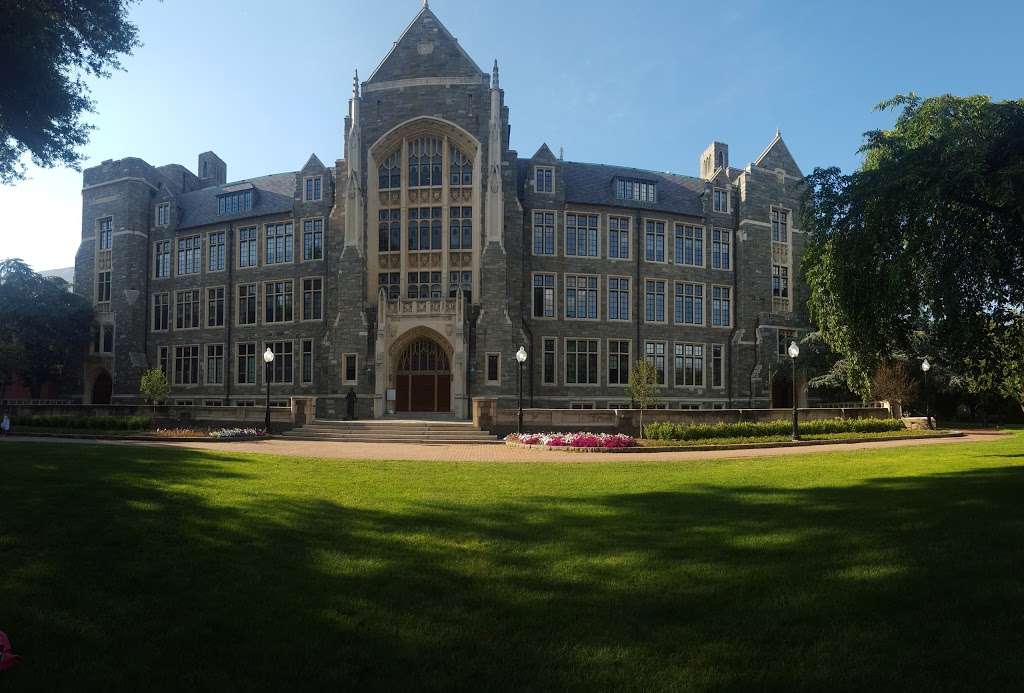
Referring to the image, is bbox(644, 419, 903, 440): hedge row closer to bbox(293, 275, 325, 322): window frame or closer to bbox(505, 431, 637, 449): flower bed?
bbox(505, 431, 637, 449): flower bed

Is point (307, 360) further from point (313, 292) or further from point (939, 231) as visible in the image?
point (939, 231)

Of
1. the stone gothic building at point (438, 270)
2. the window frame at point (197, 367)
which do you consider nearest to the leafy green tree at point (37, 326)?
the stone gothic building at point (438, 270)

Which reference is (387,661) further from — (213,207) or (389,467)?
(213,207)

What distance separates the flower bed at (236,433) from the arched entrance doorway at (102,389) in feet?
80.0

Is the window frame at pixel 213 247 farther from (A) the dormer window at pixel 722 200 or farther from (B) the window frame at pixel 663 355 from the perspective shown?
(A) the dormer window at pixel 722 200

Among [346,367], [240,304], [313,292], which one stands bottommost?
[346,367]

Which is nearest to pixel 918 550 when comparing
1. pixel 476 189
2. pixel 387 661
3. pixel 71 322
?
pixel 387 661

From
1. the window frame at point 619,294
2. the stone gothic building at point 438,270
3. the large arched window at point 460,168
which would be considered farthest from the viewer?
the window frame at point 619,294

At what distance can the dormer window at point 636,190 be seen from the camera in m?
38.1

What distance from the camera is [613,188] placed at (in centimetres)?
3806

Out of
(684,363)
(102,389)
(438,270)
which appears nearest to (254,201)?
(438,270)

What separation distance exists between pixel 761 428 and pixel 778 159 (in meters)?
24.3

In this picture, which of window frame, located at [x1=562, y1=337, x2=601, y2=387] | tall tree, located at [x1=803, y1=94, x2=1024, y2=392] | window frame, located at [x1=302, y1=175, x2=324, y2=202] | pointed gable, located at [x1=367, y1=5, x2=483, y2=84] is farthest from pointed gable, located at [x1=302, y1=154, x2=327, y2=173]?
tall tree, located at [x1=803, y1=94, x2=1024, y2=392]

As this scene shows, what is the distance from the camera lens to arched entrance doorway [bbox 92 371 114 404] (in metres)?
43.4
